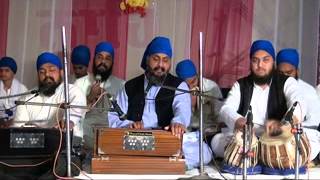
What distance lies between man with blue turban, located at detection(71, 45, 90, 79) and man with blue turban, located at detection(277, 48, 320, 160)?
2040 millimetres

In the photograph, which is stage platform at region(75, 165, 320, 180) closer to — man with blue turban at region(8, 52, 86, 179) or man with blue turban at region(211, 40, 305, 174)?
man with blue turban at region(211, 40, 305, 174)

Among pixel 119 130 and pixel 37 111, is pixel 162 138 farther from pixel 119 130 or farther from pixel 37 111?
pixel 37 111

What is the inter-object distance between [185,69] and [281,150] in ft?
5.67

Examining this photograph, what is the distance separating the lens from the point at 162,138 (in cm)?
369

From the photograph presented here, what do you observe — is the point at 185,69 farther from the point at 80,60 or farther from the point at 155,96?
the point at 80,60

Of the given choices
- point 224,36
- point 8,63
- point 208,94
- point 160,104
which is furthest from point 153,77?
point 8,63

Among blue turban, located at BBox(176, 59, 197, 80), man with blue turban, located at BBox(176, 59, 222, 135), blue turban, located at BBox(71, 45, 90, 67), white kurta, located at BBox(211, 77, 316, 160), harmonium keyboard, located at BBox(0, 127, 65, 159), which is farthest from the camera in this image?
blue turban, located at BBox(71, 45, 90, 67)

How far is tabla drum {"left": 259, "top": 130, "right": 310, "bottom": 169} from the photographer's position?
3.74 m

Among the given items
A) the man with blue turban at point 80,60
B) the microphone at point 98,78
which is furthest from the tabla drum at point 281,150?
the man with blue turban at point 80,60

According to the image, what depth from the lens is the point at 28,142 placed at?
356cm

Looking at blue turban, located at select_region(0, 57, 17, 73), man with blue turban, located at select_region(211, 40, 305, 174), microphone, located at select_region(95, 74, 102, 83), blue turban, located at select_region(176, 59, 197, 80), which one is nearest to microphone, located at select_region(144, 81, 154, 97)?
man with blue turban, located at select_region(211, 40, 305, 174)

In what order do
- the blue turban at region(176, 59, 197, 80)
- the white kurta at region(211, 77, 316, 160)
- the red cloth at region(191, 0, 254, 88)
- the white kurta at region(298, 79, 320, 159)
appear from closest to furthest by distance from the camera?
the white kurta at region(211, 77, 316, 160)
the white kurta at region(298, 79, 320, 159)
the blue turban at region(176, 59, 197, 80)
the red cloth at region(191, 0, 254, 88)

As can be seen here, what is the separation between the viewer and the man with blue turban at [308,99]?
171 inches

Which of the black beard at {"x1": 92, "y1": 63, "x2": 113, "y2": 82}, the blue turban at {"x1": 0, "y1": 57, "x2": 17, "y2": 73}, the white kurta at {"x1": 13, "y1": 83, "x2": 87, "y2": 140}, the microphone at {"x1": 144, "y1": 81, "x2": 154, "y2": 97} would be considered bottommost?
the white kurta at {"x1": 13, "y1": 83, "x2": 87, "y2": 140}
